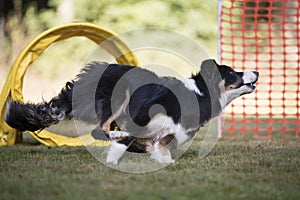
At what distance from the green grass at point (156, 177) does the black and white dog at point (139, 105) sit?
32 centimetres

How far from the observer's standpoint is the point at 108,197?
3.66m

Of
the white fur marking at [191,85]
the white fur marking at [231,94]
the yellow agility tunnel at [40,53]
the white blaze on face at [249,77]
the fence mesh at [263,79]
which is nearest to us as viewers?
the white fur marking at [191,85]

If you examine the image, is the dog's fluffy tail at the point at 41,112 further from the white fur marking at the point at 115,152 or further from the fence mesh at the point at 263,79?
the fence mesh at the point at 263,79

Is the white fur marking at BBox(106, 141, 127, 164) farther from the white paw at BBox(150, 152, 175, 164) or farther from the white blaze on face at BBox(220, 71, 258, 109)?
the white blaze on face at BBox(220, 71, 258, 109)

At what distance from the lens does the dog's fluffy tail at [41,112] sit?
5.57 meters

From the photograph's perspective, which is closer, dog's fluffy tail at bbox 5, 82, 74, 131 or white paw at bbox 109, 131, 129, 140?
white paw at bbox 109, 131, 129, 140

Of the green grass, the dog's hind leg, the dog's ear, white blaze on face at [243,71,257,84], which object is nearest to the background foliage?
the green grass

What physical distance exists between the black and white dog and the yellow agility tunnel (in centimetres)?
56

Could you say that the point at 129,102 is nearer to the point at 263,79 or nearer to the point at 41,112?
the point at 41,112

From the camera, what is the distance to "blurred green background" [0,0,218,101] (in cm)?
1570

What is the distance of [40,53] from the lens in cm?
649

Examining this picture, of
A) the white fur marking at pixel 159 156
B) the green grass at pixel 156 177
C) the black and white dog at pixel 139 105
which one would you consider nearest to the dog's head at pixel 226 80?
the black and white dog at pixel 139 105

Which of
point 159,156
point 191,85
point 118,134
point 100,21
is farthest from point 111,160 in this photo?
point 100,21

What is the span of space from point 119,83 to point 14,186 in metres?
1.83
